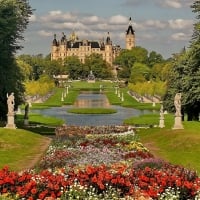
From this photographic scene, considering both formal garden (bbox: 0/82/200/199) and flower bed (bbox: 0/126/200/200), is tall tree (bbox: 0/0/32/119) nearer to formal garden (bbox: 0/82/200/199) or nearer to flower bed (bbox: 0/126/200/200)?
formal garden (bbox: 0/82/200/199)

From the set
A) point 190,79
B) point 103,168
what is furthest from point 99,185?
point 190,79

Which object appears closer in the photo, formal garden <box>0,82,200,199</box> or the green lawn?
formal garden <box>0,82,200,199</box>

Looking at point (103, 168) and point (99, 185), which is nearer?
point (99, 185)

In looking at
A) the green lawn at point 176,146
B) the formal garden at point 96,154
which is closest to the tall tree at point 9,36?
the formal garden at point 96,154

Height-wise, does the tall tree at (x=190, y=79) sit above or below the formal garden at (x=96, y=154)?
above

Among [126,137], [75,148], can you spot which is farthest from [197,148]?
[75,148]

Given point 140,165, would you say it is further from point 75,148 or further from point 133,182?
point 75,148

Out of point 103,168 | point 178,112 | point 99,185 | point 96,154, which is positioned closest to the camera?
point 99,185

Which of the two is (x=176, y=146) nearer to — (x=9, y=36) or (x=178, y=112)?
(x=178, y=112)

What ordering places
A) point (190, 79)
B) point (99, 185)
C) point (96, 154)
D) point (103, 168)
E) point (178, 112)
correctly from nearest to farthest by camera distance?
point (99, 185) < point (103, 168) < point (96, 154) < point (178, 112) < point (190, 79)

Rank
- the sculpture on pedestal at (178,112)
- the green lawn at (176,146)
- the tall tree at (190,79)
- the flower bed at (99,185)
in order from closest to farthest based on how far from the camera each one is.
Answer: the flower bed at (99,185) < the green lawn at (176,146) < the sculpture on pedestal at (178,112) < the tall tree at (190,79)

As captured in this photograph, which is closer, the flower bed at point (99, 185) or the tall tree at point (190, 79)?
the flower bed at point (99, 185)

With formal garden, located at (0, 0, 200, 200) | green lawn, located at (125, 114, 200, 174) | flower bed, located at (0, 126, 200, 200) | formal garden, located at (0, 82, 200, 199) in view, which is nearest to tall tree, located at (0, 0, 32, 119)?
formal garden, located at (0, 0, 200, 200)

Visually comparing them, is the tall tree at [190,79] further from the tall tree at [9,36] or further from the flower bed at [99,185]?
the flower bed at [99,185]
